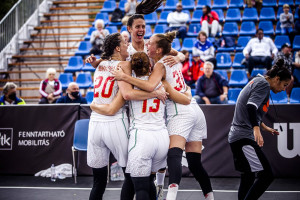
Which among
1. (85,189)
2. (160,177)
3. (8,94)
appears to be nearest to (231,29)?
(8,94)

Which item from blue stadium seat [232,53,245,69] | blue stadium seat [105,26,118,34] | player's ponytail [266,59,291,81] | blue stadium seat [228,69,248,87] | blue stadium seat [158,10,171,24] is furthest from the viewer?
blue stadium seat [158,10,171,24]

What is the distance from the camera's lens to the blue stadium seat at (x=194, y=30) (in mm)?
12870

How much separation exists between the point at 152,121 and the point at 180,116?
0.49m

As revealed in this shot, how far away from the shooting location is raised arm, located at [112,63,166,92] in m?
4.12

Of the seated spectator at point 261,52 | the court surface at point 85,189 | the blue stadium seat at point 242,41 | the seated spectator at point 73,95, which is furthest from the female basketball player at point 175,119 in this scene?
the blue stadium seat at point 242,41

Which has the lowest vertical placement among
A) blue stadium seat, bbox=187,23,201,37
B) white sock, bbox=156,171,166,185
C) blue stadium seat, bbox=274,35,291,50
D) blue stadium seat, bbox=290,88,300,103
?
white sock, bbox=156,171,166,185

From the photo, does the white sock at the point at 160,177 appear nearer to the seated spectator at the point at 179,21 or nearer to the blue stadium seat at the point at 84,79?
the blue stadium seat at the point at 84,79

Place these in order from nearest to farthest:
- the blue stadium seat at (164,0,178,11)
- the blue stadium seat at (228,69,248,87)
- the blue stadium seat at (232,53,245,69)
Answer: the blue stadium seat at (228,69,248,87) < the blue stadium seat at (232,53,245,69) < the blue stadium seat at (164,0,178,11)

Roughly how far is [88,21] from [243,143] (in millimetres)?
11286

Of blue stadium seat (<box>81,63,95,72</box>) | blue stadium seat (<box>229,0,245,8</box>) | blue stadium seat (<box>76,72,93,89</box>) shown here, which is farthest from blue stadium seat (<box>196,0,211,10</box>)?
blue stadium seat (<box>76,72,93,89</box>)

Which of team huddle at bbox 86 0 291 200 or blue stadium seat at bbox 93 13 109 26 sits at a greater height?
blue stadium seat at bbox 93 13 109 26

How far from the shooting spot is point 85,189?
6.70m

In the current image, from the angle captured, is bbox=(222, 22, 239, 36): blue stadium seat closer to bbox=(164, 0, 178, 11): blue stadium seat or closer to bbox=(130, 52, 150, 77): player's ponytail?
bbox=(164, 0, 178, 11): blue stadium seat

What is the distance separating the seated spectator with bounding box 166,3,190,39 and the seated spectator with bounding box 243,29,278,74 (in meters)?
2.35
